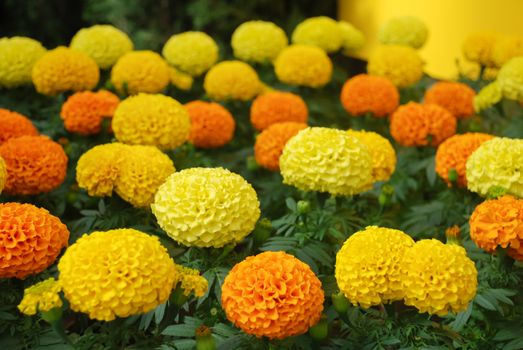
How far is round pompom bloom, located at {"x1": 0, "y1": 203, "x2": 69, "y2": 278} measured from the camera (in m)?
1.45

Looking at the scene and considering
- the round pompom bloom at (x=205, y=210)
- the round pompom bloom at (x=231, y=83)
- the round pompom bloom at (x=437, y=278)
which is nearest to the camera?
the round pompom bloom at (x=437, y=278)

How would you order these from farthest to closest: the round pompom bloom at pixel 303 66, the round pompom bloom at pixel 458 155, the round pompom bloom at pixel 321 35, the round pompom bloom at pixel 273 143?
the round pompom bloom at pixel 321 35, the round pompom bloom at pixel 303 66, the round pompom bloom at pixel 273 143, the round pompom bloom at pixel 458 155

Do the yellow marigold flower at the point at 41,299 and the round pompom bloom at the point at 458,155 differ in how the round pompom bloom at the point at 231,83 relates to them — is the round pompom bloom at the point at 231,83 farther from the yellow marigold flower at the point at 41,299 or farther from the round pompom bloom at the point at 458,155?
the yellow marigold flower at the point at 41,299

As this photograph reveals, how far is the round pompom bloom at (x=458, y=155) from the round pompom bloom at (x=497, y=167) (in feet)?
0.50

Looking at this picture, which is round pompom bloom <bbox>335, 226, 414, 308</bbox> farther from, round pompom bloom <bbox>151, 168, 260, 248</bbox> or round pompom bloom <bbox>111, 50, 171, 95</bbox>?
round pompom bloom <bbox>111, 50, 171, 95</bbox>

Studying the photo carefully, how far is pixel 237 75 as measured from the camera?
2.96 meters

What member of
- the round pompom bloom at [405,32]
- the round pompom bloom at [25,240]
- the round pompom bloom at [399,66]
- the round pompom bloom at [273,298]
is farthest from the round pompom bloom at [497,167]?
the round pompom bloom at [405,32]

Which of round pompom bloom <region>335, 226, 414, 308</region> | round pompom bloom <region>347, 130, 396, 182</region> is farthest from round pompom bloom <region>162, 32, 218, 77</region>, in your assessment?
round pompom bloom <region>335, 226, 414, 308</region>

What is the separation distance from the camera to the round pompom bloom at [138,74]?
276 centimetres

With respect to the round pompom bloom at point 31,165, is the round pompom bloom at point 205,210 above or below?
above

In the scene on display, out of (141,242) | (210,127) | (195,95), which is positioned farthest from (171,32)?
(141,242)

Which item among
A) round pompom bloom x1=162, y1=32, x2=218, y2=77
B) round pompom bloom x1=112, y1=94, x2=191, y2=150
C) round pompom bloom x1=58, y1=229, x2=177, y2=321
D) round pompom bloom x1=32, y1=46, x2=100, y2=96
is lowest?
round pompom bloom x1=162, y1=32, x2=218, y2=77

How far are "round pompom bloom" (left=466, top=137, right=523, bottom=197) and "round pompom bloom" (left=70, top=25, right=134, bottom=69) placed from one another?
184cm

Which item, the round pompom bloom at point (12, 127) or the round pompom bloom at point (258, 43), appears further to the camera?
the round pompom bloom at point (258, 43)
